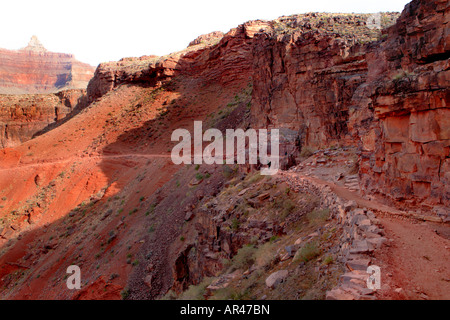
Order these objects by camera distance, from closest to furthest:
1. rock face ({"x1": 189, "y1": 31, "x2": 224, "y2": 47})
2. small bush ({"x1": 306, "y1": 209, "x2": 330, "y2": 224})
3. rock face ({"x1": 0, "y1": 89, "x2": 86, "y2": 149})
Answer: small bush ({"x1": 306, "y1": 209, "x2": 330, "y2": 224}) < rock face ({"x1": 189, "y1": 31, "x2": 224, "y2": 47}) < rock face ({"x1": 0, "y1": 89, "x2": 86, "y2": 149})

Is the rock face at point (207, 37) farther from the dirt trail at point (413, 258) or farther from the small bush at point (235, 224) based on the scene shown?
the dirt trail at point (413, 258)

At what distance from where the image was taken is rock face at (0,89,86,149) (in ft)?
187

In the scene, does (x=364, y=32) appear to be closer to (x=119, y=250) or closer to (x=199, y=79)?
(x=119, y=250)

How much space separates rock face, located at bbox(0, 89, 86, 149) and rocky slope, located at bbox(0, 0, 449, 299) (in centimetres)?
1924

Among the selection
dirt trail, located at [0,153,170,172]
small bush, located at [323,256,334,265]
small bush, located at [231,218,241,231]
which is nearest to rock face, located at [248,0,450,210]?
small bush, located at [323,256,334,265]

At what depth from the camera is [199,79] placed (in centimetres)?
4025

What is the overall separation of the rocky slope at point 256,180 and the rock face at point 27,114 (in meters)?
19.2

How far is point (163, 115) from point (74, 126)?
1211cm

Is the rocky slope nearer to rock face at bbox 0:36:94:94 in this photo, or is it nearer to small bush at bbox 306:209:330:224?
small bush at bbox 306:209:330:224

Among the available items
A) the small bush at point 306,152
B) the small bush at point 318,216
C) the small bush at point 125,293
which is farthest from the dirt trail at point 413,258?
the small bush at point 125,293
